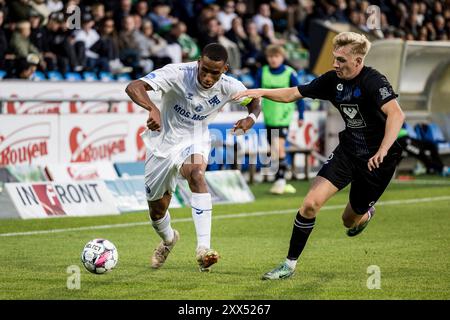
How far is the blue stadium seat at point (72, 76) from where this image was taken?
1930cm

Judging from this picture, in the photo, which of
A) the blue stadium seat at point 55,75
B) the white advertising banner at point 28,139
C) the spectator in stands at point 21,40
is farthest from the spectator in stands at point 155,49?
the white advertising banner at point 28,139

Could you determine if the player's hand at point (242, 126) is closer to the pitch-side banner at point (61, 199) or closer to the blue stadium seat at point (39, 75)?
the pitch-side banner at point (61, 199)

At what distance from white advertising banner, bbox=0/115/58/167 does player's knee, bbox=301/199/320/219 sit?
827 cm

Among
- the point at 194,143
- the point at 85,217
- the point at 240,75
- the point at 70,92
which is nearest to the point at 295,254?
the point at 194,143

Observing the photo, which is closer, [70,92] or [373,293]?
[373,293]

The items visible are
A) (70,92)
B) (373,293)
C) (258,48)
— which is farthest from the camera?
(258,48)

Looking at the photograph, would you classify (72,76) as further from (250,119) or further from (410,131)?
(250,119)

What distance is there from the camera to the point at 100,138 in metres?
18.0

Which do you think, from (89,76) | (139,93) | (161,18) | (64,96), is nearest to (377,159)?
(139,93)

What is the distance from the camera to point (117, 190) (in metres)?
15.4

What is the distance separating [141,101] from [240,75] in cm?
1401

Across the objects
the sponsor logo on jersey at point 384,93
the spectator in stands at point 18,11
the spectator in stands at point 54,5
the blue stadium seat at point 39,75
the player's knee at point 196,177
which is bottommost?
the blue stadium seat at point 39,75
